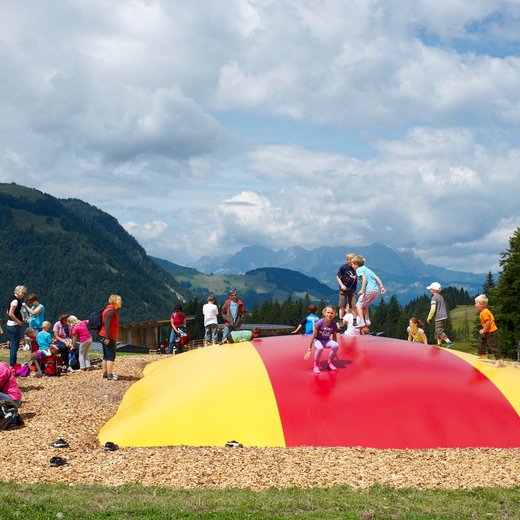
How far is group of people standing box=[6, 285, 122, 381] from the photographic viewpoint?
15258mm

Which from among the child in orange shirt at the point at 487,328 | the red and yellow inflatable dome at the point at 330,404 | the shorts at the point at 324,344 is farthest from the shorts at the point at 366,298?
the shorts at the point at 324,344

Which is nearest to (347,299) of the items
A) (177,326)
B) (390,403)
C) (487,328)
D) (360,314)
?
(360,314)

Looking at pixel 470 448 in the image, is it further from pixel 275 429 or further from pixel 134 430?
pixel 134 430

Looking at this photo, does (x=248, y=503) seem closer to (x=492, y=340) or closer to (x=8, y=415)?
(x=8, y=415)

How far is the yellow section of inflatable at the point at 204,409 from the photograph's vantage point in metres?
11.6

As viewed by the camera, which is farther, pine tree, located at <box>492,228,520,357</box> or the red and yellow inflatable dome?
pine tree, located at <box>492,228,520,357</box>

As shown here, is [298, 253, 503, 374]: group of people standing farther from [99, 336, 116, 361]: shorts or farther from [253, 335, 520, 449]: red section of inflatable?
[99, 336, 116, 361]: shorts

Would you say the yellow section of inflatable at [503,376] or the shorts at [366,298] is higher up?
the shorts at [366,298]

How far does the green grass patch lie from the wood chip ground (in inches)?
15.7

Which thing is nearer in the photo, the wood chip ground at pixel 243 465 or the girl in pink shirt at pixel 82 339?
the wood chip ground at pixel 243 465

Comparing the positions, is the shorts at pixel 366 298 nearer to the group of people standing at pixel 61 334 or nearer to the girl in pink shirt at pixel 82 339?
the group of people standing at pixel 61 334

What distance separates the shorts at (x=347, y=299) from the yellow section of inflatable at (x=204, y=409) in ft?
12.1

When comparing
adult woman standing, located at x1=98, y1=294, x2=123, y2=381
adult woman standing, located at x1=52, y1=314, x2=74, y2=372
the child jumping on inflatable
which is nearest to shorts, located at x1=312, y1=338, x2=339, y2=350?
the child jumping on inflatable

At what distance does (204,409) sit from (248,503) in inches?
200
